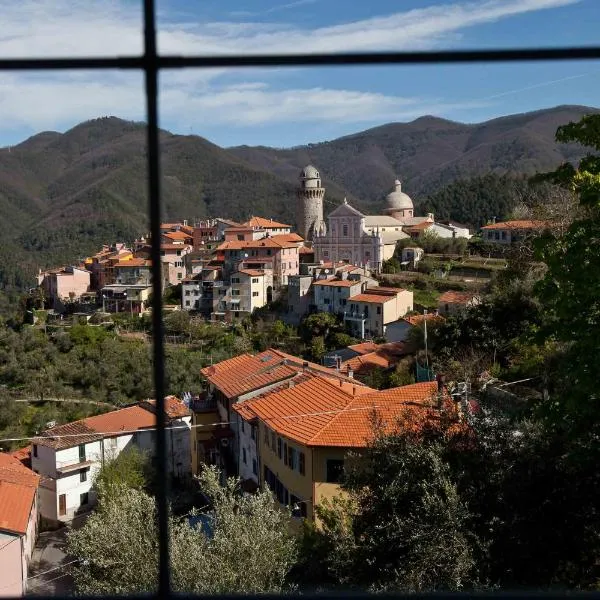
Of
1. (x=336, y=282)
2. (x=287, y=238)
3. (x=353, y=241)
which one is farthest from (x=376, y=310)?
(x=287, y=238)

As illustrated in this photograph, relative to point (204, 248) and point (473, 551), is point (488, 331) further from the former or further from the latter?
point (204, 248)

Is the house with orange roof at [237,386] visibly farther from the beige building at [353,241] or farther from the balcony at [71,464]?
the beige building at [353,241]

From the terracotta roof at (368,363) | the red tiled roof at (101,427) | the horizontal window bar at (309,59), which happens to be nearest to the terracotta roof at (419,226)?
the terracotta roof at (368,363)

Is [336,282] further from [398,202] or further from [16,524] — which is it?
[16,524]

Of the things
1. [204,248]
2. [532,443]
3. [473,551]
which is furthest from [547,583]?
[204,248]

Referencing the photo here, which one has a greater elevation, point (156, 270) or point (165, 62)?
point (165, 62)

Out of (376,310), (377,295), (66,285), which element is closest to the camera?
(376,310)
